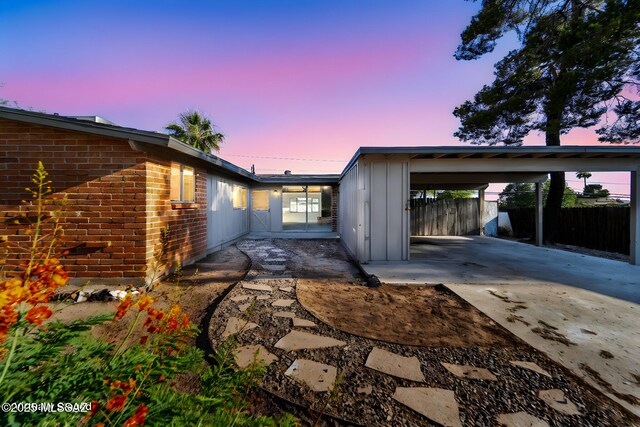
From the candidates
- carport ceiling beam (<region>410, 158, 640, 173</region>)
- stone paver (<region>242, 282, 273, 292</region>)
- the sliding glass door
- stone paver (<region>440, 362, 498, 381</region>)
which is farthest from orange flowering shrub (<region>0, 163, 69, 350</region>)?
the sliding glass door

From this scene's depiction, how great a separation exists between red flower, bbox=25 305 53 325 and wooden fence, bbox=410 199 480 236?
1312 cm

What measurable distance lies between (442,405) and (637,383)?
1742 mm

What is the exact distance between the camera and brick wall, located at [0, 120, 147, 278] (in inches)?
172

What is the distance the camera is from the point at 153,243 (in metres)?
4.65

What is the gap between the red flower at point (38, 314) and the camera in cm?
89

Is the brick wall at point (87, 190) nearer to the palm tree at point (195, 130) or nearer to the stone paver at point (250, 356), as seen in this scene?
the stone paver at point (250, 356)

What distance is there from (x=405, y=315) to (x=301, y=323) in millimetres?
1395

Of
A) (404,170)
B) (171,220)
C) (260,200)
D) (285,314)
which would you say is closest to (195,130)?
(260,200)

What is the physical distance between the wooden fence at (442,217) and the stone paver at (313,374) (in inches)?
452

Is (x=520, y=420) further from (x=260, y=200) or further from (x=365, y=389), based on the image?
(x=260, y=200)

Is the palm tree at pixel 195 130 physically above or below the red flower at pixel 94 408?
above

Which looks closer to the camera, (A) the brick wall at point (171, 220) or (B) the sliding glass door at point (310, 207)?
(A) the brick wall at point (171, 220)

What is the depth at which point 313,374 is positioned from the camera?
222 centimetres

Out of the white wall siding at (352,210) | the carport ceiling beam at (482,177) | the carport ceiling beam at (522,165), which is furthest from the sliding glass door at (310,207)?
the carport ceiling beam at (522,165)
